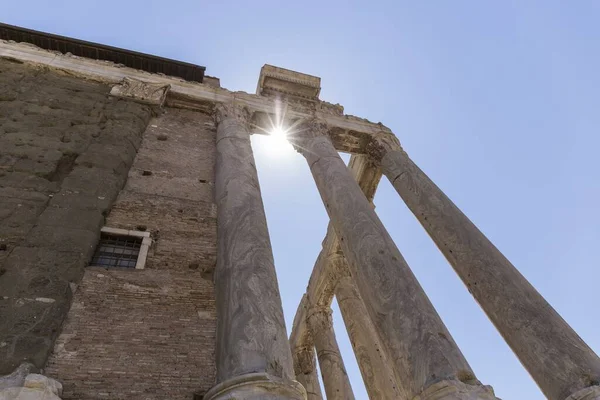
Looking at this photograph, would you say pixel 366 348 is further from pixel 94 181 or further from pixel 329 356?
pixel 94 181

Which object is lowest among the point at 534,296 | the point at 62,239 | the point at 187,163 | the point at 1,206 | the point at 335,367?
the point at 534,296

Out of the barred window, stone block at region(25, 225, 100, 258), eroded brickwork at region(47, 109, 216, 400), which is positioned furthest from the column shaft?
stone block at region(25, 225, 100, 258)

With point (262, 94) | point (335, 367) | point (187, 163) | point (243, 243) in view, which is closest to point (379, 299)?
point (243, 243)

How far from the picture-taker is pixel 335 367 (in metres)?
13.2

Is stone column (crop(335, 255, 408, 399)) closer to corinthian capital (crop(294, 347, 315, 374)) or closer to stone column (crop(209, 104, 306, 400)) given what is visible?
corinthian capital (crop(294, 347, 315, 374))

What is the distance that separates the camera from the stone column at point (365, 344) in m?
11.2

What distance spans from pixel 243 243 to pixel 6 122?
6105 millimetres

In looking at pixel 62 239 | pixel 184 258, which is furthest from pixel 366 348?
pixel 62 239

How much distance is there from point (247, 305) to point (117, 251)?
2.88m

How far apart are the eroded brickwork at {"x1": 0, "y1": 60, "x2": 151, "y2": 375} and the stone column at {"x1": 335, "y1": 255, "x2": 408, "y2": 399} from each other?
7316mm

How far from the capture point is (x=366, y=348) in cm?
1198

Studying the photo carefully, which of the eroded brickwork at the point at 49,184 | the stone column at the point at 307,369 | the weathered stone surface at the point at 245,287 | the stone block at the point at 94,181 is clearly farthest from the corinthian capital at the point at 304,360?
the stone block at the point at 94,181

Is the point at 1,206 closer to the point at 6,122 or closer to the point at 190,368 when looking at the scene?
the point at 6,122

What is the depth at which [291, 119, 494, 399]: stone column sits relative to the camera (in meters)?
5.23
